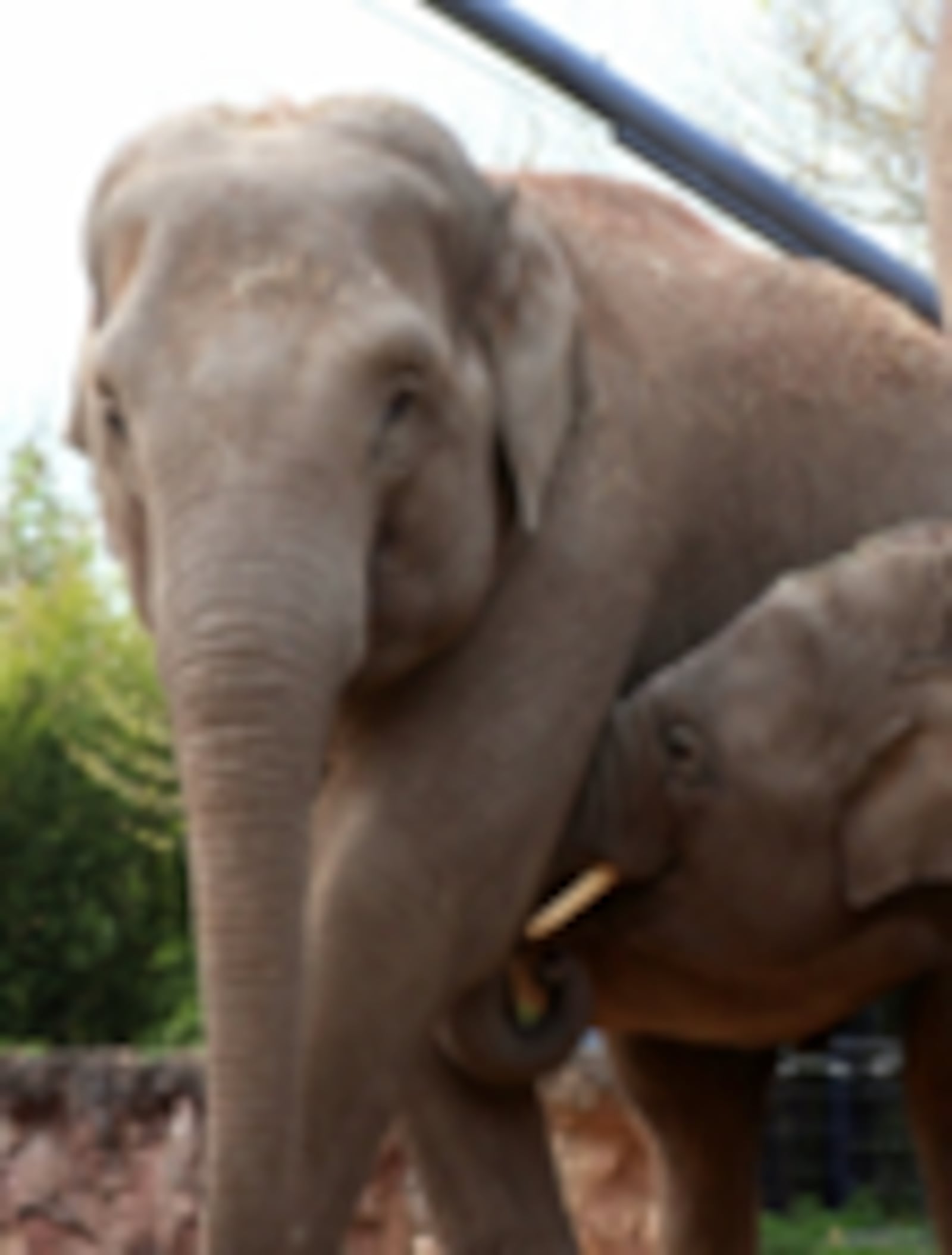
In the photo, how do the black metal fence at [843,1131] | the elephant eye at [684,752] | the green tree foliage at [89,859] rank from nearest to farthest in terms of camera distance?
1. the elephant eye at [684,752]
2. the black metal fence at [843,1131]
3. the green tree foliage at [89,859]

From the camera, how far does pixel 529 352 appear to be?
12.6 feet

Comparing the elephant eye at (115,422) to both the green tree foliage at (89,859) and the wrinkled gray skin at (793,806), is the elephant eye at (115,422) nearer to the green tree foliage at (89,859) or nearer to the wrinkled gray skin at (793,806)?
the wrinkled gray skin at (793,806)

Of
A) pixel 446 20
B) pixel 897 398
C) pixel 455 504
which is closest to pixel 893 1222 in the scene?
pixel 446 20

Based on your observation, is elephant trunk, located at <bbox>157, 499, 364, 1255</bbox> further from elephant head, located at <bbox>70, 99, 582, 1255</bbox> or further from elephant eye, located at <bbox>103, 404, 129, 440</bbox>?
elephant eye, located at <bbox>103, 404, 129, 440</bbox>

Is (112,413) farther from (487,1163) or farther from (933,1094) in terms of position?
(933,1094)

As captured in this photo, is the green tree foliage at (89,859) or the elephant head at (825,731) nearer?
the elephant head at (825,731)

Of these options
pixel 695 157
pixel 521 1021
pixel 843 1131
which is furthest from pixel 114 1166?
pixel 695 157

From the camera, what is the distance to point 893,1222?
898 centimetres

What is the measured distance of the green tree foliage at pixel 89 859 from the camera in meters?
12.1

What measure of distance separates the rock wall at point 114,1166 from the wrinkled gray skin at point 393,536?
2.61 metres

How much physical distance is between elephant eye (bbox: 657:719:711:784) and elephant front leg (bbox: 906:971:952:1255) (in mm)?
635

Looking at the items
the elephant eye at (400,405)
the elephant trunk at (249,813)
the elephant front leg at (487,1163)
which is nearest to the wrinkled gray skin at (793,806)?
the elephant front leg at (487,1163)

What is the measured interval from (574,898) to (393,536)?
0.66 m

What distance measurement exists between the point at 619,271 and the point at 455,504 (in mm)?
707
